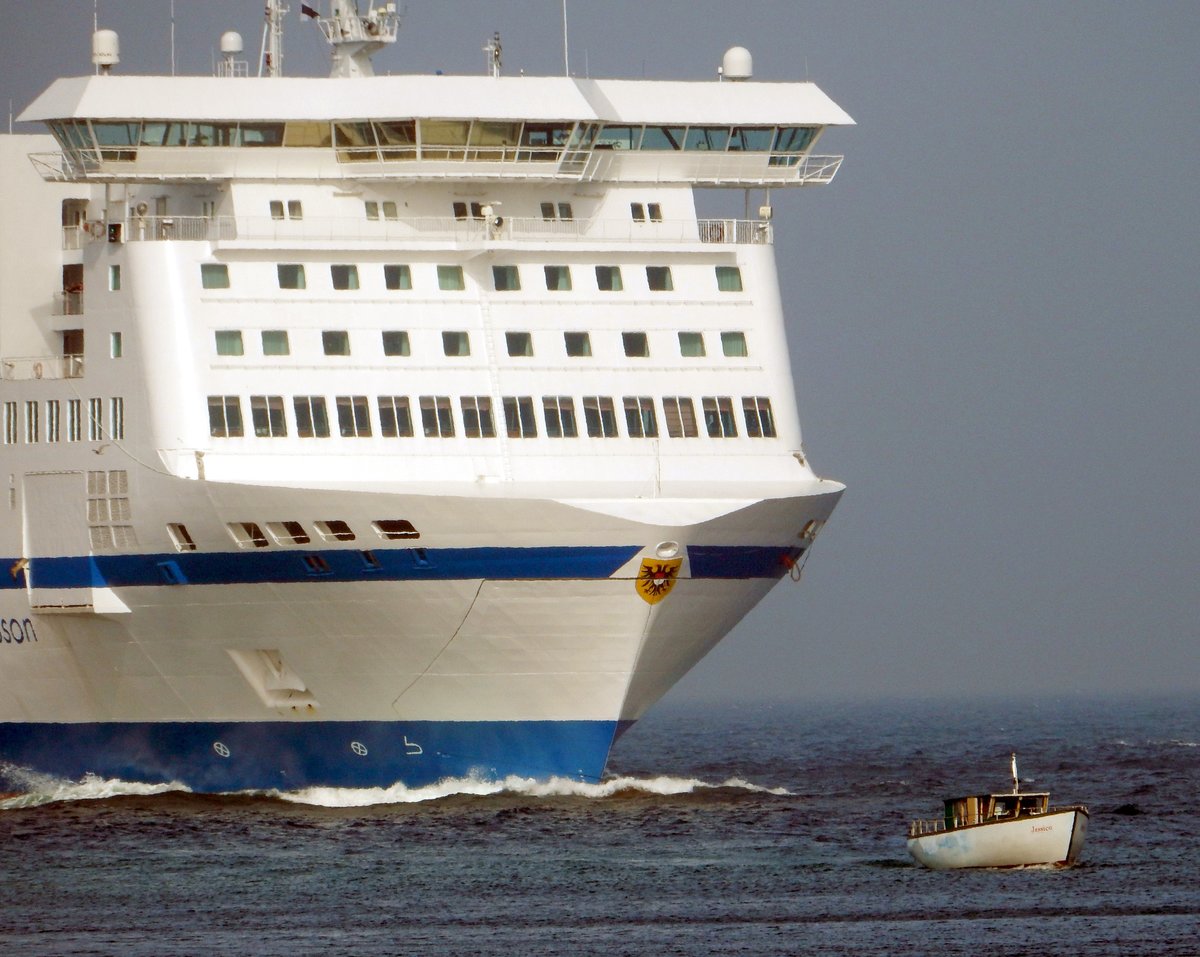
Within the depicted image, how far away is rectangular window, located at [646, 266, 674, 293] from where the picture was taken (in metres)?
45.0

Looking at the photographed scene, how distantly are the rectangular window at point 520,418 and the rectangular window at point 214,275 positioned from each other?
4934mm

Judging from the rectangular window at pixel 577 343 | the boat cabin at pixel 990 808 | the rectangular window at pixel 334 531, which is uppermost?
the rectangular window at pixel 577 343

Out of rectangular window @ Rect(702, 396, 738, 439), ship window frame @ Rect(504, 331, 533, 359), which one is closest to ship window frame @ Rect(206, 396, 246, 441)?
ship window frame @ Rect(504, 331, 533, 359)

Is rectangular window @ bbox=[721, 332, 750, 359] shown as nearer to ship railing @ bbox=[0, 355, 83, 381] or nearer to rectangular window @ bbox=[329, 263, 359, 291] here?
rectangular window @ bbox=[329, 263, 359, 291]

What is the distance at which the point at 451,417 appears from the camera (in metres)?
42.9

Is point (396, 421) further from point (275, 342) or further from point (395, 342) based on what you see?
point (275, 342)

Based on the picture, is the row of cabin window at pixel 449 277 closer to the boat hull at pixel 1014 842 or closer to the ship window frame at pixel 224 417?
the ship window frame at pixel 224 417

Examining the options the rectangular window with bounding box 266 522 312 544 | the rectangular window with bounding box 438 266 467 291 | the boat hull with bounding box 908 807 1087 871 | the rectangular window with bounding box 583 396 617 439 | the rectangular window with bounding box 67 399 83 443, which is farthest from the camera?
the rectangular window with bounding box 67 399 83 443

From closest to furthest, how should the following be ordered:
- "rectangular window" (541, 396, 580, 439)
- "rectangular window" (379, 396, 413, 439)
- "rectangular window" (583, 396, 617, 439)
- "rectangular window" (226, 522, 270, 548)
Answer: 1. "rectangular window" (226, 522, 270, 548)
2. "rectangular window" (379, 396, 413, 439)
3. "rectangular window" (541, 396, 580, 439)
4. "rectangular window" (583, 396, 617, 439)

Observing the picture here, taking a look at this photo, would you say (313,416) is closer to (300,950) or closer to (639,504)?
(639,504)

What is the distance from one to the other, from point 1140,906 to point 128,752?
18655mm

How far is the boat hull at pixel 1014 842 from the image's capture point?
1518 inches

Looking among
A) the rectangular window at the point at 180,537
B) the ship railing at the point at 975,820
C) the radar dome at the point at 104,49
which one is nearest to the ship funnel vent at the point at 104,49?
the radar dome at the point at 104,49

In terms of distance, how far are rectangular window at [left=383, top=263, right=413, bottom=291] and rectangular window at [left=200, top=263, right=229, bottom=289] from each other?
8.38 feet
